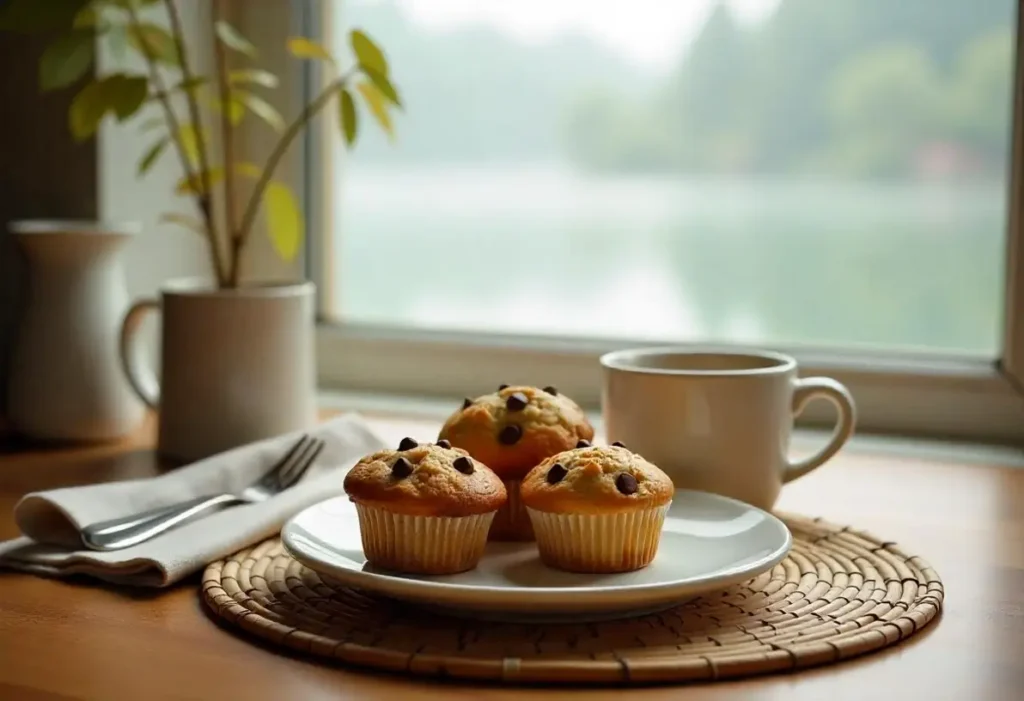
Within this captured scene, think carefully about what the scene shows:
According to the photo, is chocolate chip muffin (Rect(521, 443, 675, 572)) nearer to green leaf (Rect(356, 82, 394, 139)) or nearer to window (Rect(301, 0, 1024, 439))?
green leaf (Rect(356, 82, 394, 139))

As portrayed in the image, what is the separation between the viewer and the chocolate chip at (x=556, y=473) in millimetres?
792

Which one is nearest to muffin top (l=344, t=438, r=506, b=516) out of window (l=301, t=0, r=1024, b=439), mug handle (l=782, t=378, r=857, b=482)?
mug handle (l=782, t=378, r=857, b=482)

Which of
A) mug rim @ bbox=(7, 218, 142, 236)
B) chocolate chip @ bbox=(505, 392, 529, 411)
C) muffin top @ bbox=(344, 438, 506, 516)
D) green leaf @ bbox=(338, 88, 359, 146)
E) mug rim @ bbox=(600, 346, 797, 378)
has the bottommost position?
muffin top @ bbox=(344, 438, 506, 516)

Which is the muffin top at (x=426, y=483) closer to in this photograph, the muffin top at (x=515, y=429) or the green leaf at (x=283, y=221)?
the muffin top at (x=515, y=429)

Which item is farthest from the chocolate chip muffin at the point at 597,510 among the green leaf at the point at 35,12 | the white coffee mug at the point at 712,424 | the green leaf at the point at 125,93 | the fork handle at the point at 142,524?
the green leaf at the point at 35,12

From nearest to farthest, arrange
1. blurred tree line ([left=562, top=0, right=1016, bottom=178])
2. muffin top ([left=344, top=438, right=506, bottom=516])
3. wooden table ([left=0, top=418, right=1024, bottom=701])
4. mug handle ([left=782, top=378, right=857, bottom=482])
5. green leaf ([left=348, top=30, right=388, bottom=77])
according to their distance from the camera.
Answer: wooden table ([left=0, top=418, right=1024, bottom=701]) < muffin top ([left=344, top=438, right=506, bottom=516]) < mug handle ([left=782, top=378, right=857, bottom=482]) < green leaf ([left=348, top=30, right=388, bottom=77]) < blurred tree line ([left=562, top=0, right=1016, bottom=178])

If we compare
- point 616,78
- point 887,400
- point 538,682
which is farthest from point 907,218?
point 538,682

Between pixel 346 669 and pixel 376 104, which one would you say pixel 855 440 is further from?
pixel 346 669

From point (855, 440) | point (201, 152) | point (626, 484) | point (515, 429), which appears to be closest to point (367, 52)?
point (201, 152)

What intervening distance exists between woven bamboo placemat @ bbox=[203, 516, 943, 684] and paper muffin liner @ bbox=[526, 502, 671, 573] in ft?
0.15

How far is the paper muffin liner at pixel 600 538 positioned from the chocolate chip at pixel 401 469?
77 millimetres

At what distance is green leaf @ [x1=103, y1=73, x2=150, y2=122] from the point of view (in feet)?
3.72

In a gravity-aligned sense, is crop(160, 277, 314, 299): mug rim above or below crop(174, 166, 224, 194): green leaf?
below

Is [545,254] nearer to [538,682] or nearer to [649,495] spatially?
[649,495]
